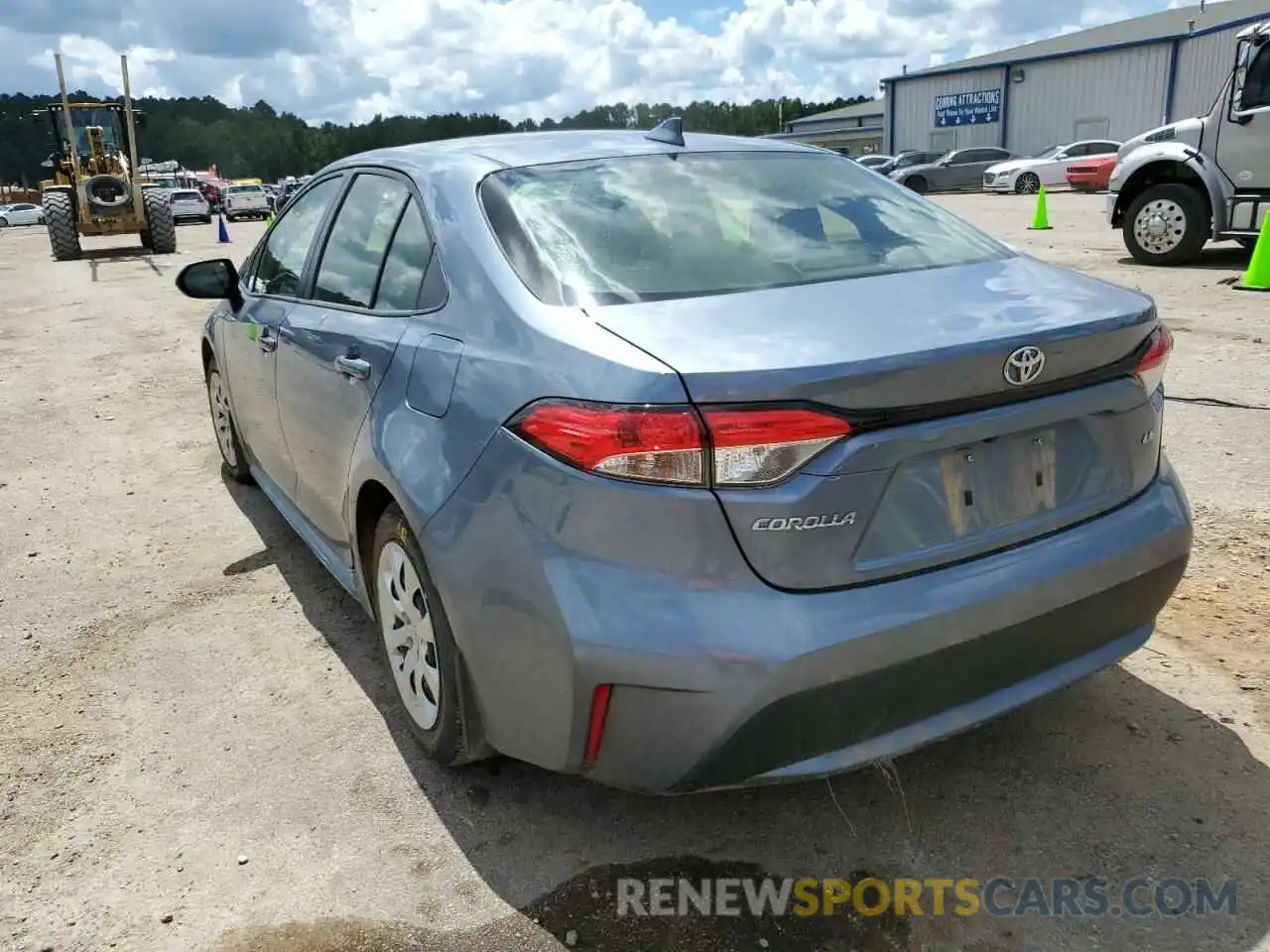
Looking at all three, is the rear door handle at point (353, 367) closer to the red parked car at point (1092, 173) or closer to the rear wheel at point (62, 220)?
the rear wheel at point (62, 220)

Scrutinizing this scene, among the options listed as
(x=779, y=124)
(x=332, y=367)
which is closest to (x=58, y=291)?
(x=332, y=367)

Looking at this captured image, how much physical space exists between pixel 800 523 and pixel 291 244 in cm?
285

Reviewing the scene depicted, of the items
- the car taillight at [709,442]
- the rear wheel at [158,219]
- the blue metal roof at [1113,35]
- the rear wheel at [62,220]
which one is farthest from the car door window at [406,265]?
the blue metal roof at [1113,35]

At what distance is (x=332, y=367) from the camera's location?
319cm

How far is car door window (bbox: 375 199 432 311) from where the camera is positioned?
286 cm

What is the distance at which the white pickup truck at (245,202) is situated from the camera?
→ 4438 centimetres

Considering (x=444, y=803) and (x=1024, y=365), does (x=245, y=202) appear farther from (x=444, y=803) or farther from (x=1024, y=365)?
(x=1024, y=365)

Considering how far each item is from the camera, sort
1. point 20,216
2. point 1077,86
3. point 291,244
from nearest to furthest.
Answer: point 291,244 → point 1077,86 → point 20,216

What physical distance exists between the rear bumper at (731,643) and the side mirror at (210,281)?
246 cm

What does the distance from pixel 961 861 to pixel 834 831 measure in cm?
30

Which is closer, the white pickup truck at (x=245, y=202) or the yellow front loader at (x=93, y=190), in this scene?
the yellow front loader at (x=93, y=190)

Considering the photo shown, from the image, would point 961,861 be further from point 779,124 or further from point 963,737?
point 779,124

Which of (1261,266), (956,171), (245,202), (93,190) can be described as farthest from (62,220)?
(956,171)

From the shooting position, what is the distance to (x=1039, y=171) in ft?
95.8
